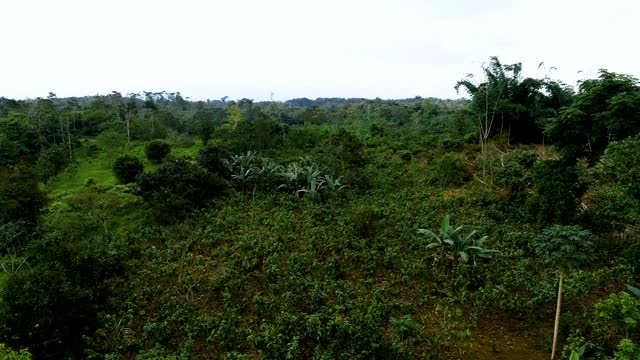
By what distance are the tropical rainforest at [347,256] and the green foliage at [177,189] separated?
0.20ft

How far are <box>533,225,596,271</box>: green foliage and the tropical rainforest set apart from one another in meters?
0.03

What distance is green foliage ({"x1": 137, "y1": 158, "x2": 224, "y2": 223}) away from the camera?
38.4 ft

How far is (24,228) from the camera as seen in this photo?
1027cm

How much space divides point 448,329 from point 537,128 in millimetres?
16943

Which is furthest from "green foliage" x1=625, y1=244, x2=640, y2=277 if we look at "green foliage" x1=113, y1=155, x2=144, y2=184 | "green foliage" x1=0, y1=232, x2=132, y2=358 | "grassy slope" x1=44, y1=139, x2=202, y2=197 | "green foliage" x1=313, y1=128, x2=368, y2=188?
"grassy slope" x1=44, y1=139, x2=202, y2=197

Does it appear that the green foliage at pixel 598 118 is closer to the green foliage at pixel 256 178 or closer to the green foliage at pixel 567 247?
the green foliage at pixel 567 247

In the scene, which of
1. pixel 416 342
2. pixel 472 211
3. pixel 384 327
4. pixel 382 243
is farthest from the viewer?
pixel 472 211

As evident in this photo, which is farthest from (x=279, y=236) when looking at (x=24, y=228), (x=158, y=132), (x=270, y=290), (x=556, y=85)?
(x=158, y=132)

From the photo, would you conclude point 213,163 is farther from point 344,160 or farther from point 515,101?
point 515,101

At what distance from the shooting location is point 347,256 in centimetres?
892

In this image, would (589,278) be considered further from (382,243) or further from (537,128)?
(537,128)

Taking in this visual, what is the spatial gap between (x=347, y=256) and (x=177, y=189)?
22.0 ft

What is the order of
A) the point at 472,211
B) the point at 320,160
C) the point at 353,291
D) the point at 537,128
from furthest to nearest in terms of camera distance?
the point at 537,128 → the point at 320,160 → the point at 472,211 → the point at 353,291

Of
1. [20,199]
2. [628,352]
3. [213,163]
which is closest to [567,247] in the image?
[628,352]
